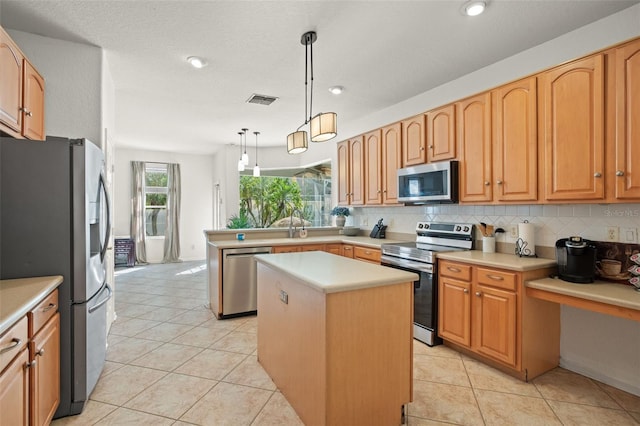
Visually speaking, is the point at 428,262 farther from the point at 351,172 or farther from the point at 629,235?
the point at 351,172

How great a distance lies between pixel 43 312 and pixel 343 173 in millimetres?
3899

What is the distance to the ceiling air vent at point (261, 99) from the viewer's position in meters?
4.05

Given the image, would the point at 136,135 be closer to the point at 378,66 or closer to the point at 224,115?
the point at 224,115

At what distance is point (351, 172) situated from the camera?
4.80m

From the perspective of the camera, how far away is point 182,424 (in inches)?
76.9

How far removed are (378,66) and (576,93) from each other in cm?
163

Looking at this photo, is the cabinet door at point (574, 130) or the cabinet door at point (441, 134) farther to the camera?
the cabinet door at point (441, 134)

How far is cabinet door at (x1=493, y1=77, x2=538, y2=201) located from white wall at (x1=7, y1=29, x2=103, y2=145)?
3.46 metres

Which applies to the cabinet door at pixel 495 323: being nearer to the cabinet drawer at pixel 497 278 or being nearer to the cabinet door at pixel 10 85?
the cabinet drawer at pixel 497 278

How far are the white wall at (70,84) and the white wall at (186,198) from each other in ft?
17.0

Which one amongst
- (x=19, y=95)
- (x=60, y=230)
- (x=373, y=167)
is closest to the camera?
(x=60, y=230)

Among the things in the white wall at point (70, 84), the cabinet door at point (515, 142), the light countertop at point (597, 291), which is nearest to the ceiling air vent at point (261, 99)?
the white wall at point (70, 84)

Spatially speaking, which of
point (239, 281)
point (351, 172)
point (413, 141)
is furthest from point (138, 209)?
point (413, 141)

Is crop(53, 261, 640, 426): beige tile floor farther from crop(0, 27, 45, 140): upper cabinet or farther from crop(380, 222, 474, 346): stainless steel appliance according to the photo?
crop(0, 27, 45, 140): upper cabinet
